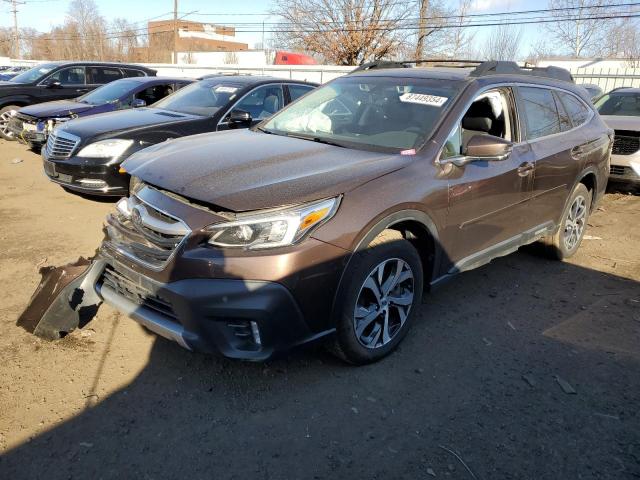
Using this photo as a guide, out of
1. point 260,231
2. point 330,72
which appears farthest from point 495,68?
point 330,72

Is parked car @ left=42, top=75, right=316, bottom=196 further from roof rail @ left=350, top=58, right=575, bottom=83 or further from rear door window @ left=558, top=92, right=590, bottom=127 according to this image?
rear door window @ left=558, top=92, right=590, bottom=127

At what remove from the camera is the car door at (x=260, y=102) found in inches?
271

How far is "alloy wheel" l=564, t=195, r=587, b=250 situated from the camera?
17.0 feet

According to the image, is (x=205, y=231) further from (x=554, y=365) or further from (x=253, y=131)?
(x=554, y=365)

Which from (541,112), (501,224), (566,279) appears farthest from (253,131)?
(566,279)

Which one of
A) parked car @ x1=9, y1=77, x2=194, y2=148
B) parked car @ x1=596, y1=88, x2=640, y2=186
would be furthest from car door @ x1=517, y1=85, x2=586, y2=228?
parked car @ x1=9, y1=77, x2=194, y2=148

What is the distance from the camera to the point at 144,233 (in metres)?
2.94

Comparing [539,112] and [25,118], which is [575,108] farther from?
[25,118]

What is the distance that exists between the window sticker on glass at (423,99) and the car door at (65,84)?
9.78 meters

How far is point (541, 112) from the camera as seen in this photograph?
449 cm

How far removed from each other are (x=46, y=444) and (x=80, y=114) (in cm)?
695

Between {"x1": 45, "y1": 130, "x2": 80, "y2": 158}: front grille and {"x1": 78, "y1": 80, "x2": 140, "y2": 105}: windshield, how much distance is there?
8.16ft

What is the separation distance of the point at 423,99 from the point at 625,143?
5963 mm

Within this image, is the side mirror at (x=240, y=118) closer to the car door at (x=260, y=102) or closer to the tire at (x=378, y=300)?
the car door at (x=260, y=102)
